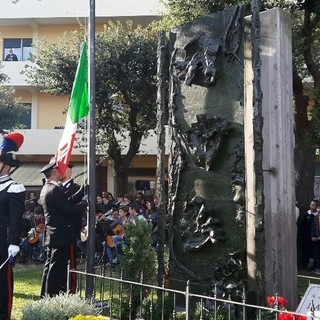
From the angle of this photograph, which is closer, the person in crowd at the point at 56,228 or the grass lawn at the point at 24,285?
the person in crowd at the point at 56,228

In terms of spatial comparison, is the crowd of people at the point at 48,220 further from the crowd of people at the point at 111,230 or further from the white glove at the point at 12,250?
the crowd of people at the point at 111,230

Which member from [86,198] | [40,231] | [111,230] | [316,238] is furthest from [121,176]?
[86,198]

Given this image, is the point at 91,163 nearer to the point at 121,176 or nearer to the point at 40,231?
the point at 40,231

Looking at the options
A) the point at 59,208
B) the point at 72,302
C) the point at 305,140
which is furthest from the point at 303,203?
the point at 72,302

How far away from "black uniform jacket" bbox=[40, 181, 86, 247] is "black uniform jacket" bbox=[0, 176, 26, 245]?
0.98 meters

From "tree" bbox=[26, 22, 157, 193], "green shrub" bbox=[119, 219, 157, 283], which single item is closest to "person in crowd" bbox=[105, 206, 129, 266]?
"green shrub" bbox=[119, 219, 157, 283]

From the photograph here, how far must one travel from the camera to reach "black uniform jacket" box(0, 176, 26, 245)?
6293 millimetres

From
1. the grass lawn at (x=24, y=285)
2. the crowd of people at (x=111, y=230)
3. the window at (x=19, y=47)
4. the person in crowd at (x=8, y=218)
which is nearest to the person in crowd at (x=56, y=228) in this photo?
the grass lawn at (x=24, y=285)

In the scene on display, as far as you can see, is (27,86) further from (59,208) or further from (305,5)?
(59,208)

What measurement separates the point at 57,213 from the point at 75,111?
1407mm

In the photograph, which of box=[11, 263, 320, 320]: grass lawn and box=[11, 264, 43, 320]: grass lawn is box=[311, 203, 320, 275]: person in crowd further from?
box=[11, 264, 43, 320]: grass lawn

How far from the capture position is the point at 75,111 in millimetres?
7465

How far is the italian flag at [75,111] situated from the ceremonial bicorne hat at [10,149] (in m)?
0.61

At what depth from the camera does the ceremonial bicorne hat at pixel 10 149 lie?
6.64 metres
